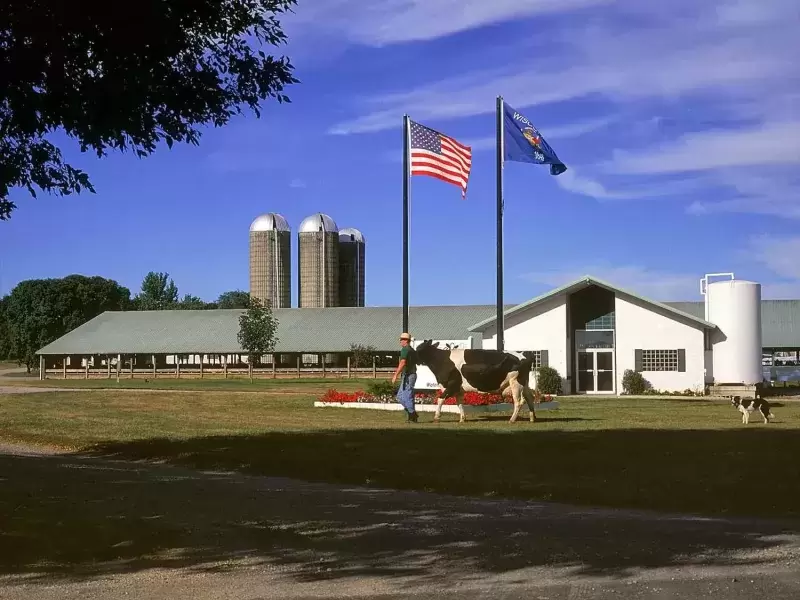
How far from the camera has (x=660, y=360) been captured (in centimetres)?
4891

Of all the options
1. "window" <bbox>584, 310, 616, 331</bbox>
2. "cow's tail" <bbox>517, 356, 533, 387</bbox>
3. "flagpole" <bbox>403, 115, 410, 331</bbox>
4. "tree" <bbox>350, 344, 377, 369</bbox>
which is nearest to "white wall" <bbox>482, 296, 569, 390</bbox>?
"window" <bbox>584, 310, 616, 331</bbox>

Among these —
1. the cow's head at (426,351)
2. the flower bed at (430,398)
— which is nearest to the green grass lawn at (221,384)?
the flower bed at (430,398)

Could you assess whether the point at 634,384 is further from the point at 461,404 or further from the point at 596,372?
the point at 461,404

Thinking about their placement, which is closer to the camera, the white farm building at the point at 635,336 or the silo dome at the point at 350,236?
the white farm building at the point at 635,336

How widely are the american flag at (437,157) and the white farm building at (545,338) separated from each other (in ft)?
24.9

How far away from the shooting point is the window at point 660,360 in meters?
48.4

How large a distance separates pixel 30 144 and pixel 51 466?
4827 mm

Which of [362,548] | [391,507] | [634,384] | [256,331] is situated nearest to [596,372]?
[634,384]

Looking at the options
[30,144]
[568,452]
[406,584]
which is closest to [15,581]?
[406,584]

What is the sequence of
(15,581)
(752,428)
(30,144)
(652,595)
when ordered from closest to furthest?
(652,595) → (15,581) → (30,144) → (752,428)

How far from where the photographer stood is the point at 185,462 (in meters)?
16.1

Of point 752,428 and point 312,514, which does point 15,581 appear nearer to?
point 312,514

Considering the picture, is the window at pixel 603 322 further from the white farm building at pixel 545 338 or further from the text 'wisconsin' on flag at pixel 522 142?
Answer: the text 'wisconsin' on flag at pixel 522 142

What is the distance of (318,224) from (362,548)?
105 metres
